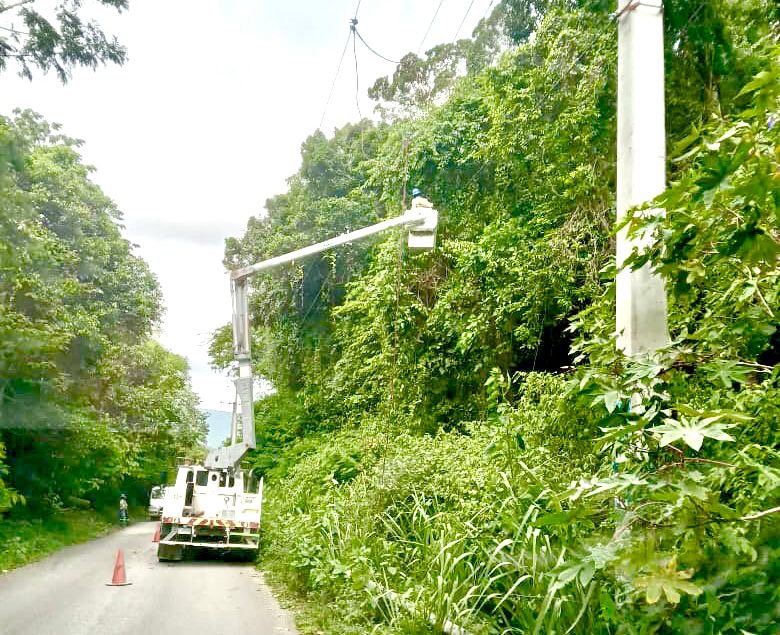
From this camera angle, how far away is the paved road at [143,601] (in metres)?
8.96

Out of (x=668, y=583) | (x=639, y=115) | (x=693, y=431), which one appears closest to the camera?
(x=668, y=583)

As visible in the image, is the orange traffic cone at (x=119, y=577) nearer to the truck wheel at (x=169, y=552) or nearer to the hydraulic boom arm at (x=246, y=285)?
the hydraulic boom arm at (x=246, y=285)

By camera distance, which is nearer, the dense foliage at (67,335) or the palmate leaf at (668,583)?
the palmate leaf at (668,583)

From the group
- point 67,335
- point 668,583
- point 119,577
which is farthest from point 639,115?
point 67,335

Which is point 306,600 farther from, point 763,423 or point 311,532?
→ point 763,423

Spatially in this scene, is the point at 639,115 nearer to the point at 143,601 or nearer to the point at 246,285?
the point at 246,285

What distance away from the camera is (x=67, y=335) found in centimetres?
1956

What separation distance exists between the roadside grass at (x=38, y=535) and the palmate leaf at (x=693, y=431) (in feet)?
51.9

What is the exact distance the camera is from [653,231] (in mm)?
→ 3623

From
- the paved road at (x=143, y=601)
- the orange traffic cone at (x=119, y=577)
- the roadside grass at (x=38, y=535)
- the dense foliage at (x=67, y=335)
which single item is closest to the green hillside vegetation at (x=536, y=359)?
the paved road at (x=143, y=601)

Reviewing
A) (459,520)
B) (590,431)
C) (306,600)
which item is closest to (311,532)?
(306,600)

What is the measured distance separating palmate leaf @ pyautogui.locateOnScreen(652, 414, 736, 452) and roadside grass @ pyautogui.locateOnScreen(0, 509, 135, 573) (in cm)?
1583

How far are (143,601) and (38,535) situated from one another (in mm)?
11981

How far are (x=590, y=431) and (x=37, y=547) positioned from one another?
58.5 feet
